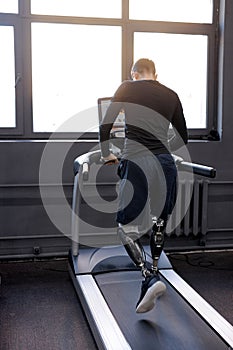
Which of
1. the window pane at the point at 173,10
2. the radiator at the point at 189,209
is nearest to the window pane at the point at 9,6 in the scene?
the window pane at the point at 173,10

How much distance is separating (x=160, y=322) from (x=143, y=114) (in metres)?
1.27

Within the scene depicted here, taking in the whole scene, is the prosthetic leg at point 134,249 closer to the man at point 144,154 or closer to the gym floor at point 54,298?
the man at point 144,154

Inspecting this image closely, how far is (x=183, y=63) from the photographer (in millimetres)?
4496

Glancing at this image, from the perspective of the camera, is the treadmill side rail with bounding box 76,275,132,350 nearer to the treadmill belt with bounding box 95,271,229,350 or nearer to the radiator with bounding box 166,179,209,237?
the treadmill belt with bounding box 95,271,229,350

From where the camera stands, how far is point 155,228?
287 cm

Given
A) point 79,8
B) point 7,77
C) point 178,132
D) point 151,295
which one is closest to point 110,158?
point 178,132

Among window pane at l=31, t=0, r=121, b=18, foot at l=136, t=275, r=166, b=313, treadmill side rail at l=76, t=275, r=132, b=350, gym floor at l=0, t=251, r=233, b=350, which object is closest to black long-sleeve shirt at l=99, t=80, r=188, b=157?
foot at l=136, t=275, r=166, b=313

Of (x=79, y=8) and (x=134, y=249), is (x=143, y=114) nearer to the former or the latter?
(x=134, y=249)

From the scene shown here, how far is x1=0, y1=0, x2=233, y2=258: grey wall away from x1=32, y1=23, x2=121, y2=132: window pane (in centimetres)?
34

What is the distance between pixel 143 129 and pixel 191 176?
5.34ft

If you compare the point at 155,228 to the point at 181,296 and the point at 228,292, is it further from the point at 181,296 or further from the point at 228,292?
the point at 228,292

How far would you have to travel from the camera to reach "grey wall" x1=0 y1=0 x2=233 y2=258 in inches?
160

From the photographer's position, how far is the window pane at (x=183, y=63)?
443cm

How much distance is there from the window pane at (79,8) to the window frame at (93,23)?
0.05 m
